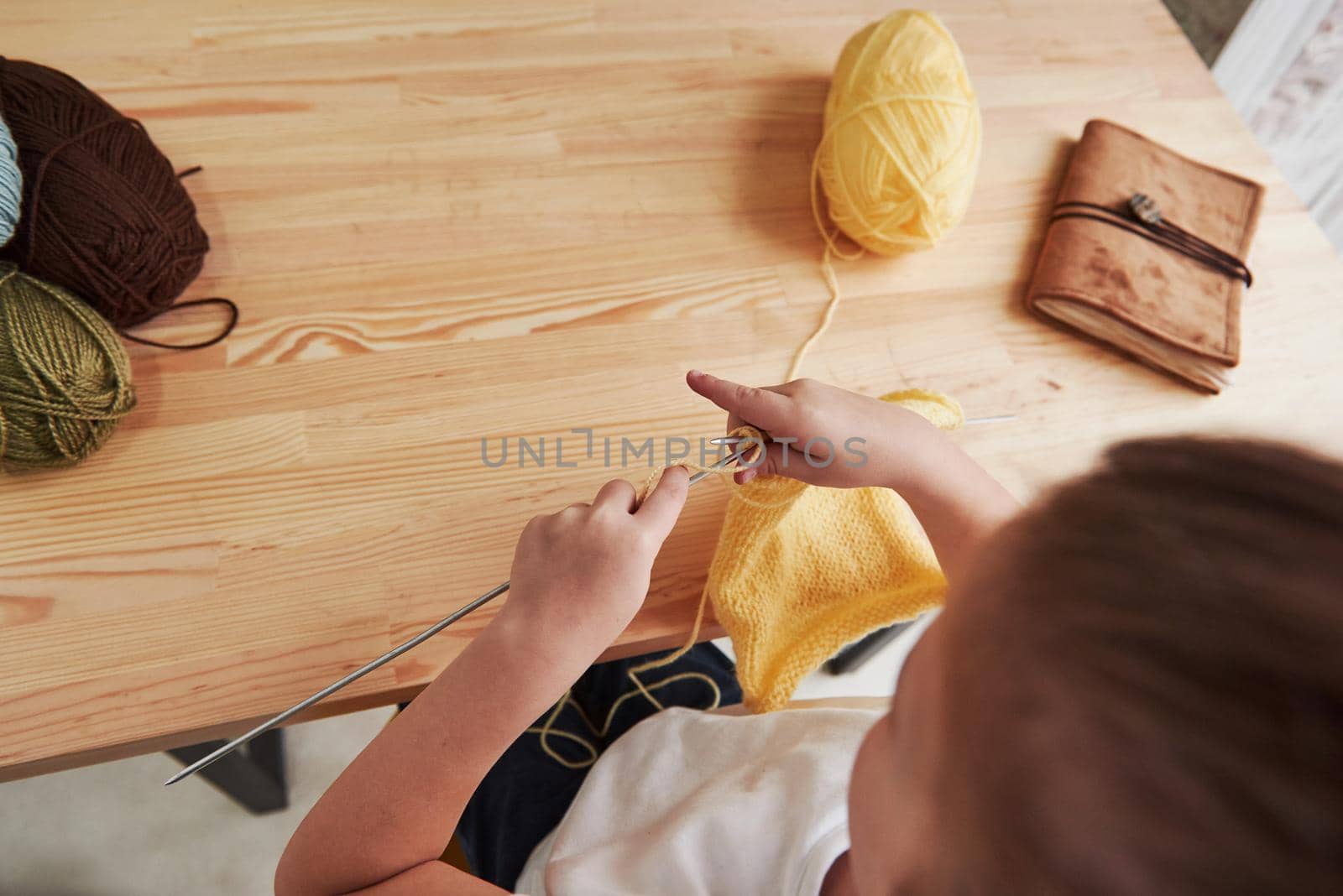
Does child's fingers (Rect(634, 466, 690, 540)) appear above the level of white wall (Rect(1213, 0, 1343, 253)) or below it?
below

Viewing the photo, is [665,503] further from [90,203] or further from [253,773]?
[253,773]

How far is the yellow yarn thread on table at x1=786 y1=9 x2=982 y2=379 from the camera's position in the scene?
2.31 feet

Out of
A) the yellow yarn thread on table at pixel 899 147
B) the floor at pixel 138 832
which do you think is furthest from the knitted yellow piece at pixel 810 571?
the floor at pixel 138 832

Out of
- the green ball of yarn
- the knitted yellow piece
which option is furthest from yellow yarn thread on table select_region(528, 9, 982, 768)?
the green ball of yarn

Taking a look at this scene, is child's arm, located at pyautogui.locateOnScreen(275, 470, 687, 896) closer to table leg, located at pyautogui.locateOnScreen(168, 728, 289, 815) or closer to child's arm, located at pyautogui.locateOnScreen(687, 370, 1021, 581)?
child's arm, located at pyautogui.locateOnScreen(687, 370, 1021, 581)

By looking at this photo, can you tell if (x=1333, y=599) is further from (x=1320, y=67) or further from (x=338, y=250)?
(x=1320, y=67)

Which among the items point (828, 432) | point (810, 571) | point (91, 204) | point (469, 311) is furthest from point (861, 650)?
point (91, 204)

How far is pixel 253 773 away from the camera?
0.91m

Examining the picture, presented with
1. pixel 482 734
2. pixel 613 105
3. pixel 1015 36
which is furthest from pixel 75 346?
pixel 1015 36

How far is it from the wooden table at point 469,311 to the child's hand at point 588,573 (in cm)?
8

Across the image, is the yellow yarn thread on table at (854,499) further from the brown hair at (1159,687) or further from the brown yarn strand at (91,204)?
the brown yarn strand at (91,204)

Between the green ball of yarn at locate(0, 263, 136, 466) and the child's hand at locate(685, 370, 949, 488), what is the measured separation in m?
0.41

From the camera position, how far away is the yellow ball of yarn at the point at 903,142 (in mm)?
704

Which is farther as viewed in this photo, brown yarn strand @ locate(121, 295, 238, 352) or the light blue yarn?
brown yarn strand @ locate(121, 295, 238, 352)
